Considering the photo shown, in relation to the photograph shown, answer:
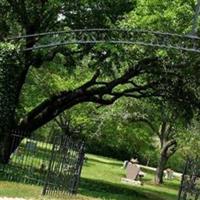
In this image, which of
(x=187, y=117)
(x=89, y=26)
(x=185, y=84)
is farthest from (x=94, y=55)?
(x=187, y=117)

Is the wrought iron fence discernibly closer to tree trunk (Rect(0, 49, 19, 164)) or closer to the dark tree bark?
tree trunk (Rect(0, 49, 19, 164))

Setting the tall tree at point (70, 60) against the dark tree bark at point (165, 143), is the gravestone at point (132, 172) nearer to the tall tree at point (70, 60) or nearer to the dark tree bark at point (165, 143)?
the dark tree bark at point (165, 143)

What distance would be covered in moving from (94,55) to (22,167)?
554 cm

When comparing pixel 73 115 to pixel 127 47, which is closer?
pixel 127 47

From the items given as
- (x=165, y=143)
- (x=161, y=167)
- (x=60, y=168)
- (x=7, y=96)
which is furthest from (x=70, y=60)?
(x=161, y=167)

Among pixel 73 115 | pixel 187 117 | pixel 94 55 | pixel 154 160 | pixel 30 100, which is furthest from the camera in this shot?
pixel 154 160

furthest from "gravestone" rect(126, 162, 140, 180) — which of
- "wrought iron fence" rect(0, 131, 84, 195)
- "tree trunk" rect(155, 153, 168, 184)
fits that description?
"wrought iron fence" rect(0, 131, 84, 195)

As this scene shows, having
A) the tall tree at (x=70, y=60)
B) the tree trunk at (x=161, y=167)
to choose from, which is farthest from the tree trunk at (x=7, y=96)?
the tree trunk at (x=161, y=167)

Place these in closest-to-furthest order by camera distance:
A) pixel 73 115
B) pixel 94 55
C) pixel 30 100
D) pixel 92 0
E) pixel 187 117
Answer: pixel 92 0
pixel 94 55
pixel 187 117
pixel 30 100
pixel 73 115

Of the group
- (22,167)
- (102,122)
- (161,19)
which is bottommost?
(22,167)

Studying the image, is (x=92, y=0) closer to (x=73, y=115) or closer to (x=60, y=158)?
(x=60, y=158)

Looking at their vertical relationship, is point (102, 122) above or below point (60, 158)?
above

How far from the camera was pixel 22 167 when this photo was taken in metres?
26.3

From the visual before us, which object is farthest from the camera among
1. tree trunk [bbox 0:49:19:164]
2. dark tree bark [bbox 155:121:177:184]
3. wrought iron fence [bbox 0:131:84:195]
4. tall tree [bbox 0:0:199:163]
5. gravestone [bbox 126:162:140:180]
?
dark tree bark [bbox 155:121:177:184]
